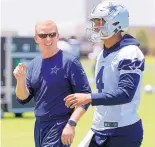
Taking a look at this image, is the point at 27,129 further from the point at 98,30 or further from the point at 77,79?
the point at 98,30

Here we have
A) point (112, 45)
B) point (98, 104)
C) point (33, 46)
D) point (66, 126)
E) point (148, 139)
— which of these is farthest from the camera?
point (33, 46)

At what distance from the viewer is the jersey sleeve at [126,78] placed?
16.3 ft

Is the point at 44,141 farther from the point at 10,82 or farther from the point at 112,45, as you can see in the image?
the point at 10,82

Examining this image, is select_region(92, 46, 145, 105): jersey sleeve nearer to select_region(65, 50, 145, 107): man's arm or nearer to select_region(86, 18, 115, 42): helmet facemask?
select_region(65, 50, 145, 107): man's arm

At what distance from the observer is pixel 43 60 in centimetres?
601

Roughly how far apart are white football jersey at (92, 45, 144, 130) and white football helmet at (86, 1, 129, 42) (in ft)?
0.59

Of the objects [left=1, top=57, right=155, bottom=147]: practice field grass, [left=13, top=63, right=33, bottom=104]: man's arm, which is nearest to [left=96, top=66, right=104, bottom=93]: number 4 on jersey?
[left=13, top=63, right=33, bottom=104]: man's arm

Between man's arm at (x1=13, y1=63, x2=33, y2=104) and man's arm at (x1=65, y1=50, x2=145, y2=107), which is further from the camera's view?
man's arm at (x1=13, y1=63, x2=33, y2=104)

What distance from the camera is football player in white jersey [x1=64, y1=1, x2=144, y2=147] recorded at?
17.0 ft

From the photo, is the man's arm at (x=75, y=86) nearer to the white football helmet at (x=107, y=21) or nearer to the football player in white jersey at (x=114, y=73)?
the football player in white jersey at (x=114, y=73)

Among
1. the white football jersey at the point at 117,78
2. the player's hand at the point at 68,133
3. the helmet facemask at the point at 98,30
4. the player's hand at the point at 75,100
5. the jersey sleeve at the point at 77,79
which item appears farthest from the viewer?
the jersey sleeve at the point at 77,79

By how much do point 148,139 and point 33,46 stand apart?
4971 millimetres

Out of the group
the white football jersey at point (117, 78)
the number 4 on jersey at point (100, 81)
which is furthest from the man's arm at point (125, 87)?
the number 4 on jersey at point (100, 81)

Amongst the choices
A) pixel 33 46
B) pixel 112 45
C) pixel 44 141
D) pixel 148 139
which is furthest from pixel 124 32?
pixel 33 46
